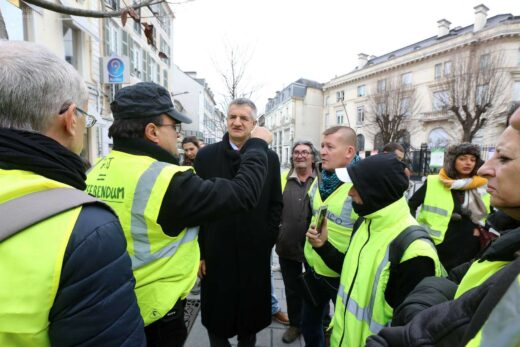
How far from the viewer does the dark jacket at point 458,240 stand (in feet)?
10.6

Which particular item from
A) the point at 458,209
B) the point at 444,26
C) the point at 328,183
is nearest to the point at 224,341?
the point at 328,183

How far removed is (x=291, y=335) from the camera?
319 cm

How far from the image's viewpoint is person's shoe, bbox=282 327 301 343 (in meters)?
3.17

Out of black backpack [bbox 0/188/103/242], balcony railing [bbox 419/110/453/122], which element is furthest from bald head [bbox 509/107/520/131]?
balcony railing [bbox 419/110/453/122]

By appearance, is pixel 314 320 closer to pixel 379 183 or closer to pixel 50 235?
pixel 379 183

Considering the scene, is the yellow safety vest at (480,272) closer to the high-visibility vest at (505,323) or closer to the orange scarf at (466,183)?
the high-visibility vest at (505,323)

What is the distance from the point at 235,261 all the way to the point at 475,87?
23.8m

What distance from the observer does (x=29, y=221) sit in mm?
767

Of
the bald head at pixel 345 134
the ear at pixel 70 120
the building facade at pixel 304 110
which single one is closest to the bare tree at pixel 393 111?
the building facade at pixel 304 110

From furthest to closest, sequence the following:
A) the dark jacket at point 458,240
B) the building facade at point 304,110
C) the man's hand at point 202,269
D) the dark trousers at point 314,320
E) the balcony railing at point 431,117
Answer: the building facade at point 304,110 < the balcony railing at point 431,117 < the dark jacket at point 458,240 < the dark trousers at point 314,320 < the man's hand at point 202,269

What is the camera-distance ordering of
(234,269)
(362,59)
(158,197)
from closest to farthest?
1. (158,197)
2. (234,269)
3. (362,59)

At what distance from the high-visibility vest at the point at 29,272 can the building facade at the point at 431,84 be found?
21.6 m

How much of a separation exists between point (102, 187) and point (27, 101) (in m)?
0.69

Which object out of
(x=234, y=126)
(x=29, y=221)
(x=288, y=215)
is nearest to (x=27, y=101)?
(x=29, y=221)
